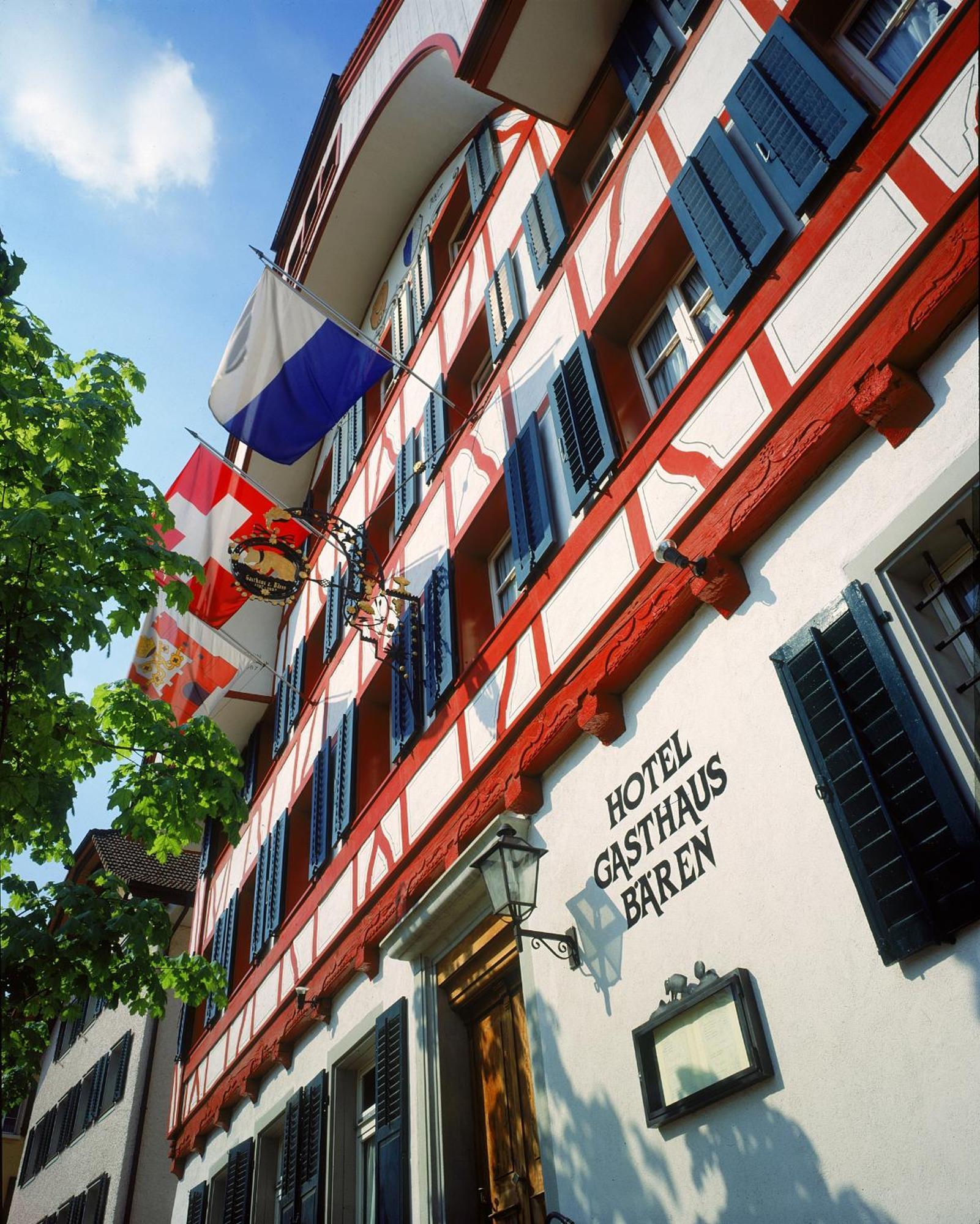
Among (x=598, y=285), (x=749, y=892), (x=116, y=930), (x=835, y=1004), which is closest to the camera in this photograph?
(x=835, y=1004)

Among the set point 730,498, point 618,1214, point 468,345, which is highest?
point 468,345

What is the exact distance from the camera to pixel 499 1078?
23.2 feet

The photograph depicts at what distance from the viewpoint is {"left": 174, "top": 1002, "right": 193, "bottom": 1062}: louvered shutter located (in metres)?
15.2

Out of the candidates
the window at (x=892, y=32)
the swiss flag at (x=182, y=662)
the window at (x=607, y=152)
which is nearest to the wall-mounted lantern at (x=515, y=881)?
the window at (x=892, y=32)

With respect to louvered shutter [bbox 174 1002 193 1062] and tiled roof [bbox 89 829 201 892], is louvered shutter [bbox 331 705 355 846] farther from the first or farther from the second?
tiled roof [bbox 89 829 201 892]

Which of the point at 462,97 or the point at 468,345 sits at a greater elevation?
the point at 462,97

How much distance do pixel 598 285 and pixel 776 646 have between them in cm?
385

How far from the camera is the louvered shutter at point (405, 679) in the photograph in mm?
9164

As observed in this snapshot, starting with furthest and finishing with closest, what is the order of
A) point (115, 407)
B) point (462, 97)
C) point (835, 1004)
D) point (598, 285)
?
point (462, 97) → point (115, 407) → point (598, 285) → point (835, 1004)

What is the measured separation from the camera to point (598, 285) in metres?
7.62

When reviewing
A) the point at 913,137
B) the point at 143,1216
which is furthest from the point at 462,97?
the point at 143,1216

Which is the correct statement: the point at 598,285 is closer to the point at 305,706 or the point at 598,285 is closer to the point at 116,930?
the point at 116,930

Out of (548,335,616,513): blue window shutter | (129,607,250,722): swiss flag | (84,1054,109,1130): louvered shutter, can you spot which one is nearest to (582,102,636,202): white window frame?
(548,335,616,513): blue window shutter

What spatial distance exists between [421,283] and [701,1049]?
34.5 feet
